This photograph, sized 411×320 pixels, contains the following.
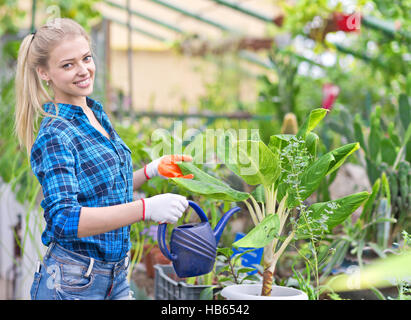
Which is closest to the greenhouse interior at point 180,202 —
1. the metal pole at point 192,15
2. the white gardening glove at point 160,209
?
the white gardening glove at point 160,209

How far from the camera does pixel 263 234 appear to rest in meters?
1.14

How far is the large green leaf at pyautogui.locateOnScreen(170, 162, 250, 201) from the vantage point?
1.16m

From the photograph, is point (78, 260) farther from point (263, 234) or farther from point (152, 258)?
point (152, 258)

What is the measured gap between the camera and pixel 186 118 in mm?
4348

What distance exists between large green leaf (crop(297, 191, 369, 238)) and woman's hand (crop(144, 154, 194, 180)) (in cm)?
29

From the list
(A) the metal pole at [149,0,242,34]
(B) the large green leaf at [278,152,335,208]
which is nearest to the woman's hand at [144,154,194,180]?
(B) the large green leaf at [278,152,335,208]

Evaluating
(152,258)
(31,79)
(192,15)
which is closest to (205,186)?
(31,79)

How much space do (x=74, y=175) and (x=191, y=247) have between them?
11.3 inches

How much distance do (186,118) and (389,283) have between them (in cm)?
293

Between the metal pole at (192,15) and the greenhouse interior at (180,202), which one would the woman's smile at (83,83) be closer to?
the greenhouse interior at (180,202)

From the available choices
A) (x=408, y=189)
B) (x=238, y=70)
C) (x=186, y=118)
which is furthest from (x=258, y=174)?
(x=238, y=70)

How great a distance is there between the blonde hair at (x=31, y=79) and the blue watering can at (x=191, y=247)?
1.24 ft

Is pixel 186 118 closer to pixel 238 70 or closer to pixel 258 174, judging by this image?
pixel 238 70

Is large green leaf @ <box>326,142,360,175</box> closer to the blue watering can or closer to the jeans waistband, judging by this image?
the blue watering can
